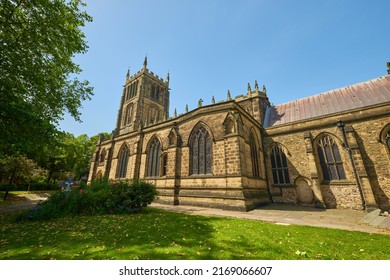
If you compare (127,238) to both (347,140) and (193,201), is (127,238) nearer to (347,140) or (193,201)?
(193,201)

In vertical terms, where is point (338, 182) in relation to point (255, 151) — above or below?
below

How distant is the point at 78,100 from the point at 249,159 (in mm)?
13149

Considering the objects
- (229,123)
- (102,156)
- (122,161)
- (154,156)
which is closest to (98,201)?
(154,156)

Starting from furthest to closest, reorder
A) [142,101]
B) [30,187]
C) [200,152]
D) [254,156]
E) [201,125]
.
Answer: [142,101] < [30,187] < [254,156] < [201,125] < [200,152]

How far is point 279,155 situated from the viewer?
16.0 metres

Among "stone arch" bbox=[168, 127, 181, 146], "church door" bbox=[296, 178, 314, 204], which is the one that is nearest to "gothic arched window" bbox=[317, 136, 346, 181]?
"church door" bbox=[296, 178, 314, 204]

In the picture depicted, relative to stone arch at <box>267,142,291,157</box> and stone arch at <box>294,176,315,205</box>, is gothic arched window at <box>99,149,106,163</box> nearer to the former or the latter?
stone arch at <box>267,142,291,157</box>

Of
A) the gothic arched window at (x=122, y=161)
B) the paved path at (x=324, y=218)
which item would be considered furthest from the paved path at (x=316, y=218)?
the gothic arched window at (x=122, y=161)

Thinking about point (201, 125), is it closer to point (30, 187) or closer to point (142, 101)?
point (142, 101)

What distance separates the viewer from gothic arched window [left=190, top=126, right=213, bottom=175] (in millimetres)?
13406

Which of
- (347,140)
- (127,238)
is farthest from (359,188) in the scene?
(127,238)

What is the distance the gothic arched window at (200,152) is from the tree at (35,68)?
890 cm

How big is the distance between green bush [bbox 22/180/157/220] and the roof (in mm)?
15743

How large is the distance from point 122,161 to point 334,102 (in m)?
25.0
